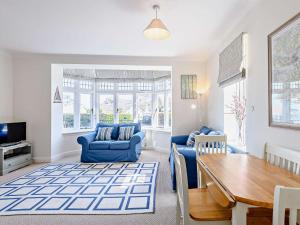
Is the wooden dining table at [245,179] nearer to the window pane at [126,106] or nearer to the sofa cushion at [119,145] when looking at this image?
the sofa cushion at [119,145]

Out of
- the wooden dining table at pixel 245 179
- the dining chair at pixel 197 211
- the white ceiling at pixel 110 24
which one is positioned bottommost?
the dining chair at pixel 197 211

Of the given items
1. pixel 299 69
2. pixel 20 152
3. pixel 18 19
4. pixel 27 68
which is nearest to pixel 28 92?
pixel 27 68

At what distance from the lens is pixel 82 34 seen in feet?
11.2

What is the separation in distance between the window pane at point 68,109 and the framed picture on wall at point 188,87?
3190 millimetres

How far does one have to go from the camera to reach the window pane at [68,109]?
5.47 metres

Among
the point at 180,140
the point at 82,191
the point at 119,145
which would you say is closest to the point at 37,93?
the point at 119,145

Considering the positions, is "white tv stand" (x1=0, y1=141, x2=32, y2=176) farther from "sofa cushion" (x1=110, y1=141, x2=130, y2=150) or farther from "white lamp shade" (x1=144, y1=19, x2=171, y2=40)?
"white lamp shade" (x1=144, y1=19, x2=171, y2=40)

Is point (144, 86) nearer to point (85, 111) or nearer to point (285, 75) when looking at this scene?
point (85, 111)

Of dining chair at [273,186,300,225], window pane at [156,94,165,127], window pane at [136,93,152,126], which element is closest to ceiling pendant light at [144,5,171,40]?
dining chair at [273,186,300,225]

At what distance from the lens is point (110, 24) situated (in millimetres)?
3021

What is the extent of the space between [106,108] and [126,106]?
0.64 m

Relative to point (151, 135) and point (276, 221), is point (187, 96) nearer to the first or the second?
point (151, 135)

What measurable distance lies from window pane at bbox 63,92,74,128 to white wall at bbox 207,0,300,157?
Answer: 4.57 metres

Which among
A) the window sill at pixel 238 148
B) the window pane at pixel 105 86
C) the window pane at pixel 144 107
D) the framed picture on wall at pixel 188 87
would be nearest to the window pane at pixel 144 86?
the window pane at pixel 144 107
